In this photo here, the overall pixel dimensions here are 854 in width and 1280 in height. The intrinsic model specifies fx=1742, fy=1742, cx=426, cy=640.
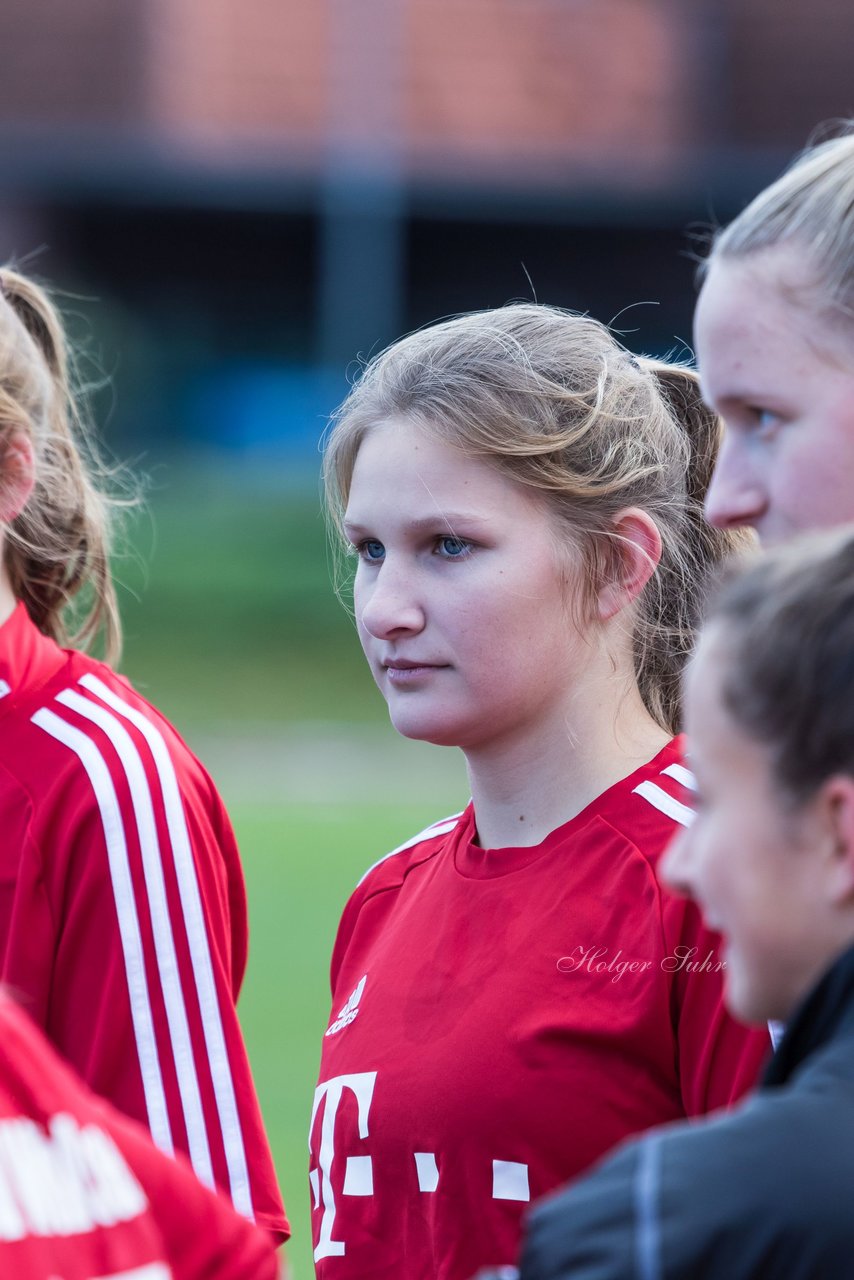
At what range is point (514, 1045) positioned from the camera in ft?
7.05

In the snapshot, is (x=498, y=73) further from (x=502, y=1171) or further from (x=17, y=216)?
(x=502, y=1171)

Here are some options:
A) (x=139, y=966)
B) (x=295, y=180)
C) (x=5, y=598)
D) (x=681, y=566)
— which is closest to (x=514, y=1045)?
(x=139, y=966)

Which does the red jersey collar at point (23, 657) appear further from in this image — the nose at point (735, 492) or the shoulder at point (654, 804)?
the nose at point (735, 492)

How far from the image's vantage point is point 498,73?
75.3 ft

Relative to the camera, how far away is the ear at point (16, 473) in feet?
8.98

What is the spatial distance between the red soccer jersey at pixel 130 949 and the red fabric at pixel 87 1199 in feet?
2.83

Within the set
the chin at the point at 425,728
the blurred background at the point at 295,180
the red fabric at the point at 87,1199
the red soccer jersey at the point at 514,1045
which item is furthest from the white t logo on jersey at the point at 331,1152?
the blurred background at the point at 295,180

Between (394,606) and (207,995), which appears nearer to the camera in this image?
(394,606)

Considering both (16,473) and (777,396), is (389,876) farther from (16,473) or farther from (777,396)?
(777,396)

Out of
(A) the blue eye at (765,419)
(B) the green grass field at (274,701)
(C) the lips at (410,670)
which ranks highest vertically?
(A) the blue eye at (765,419)

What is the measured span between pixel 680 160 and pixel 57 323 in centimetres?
2054

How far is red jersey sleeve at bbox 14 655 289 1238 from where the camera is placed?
2.40 meters

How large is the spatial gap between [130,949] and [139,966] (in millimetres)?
27

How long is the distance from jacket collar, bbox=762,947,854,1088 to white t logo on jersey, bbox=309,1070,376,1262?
932 mm
